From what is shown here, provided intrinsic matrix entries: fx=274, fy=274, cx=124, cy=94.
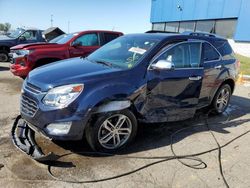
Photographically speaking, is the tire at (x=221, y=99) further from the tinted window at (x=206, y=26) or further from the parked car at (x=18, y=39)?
the tinted window at (x=206, y=26)

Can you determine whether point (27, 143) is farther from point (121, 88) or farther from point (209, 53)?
point (209, 53)

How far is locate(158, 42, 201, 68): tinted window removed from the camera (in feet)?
15.5

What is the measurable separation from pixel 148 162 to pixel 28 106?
1.89m

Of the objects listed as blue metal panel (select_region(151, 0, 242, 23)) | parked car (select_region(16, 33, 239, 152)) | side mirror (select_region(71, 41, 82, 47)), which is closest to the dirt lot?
parked car (select_region(16, 33, 239, 152))

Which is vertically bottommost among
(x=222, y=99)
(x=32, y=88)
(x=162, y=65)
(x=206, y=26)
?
(x=206, y=26)

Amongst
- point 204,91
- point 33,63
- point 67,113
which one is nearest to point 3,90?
point 33,63

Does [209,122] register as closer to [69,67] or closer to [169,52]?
[169,52]

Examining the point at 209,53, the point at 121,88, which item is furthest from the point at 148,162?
the point at 209,53

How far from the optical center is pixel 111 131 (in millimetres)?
4090

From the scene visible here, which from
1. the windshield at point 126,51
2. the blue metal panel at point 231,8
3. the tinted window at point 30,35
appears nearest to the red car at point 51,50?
the windshield at point 126,51

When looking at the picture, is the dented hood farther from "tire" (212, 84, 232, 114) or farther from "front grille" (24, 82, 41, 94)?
"tire" (212, 84, 232, 114)

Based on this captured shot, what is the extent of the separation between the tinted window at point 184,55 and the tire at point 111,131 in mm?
1192

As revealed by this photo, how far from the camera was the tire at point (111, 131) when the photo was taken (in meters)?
3.87

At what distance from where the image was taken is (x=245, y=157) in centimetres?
430
